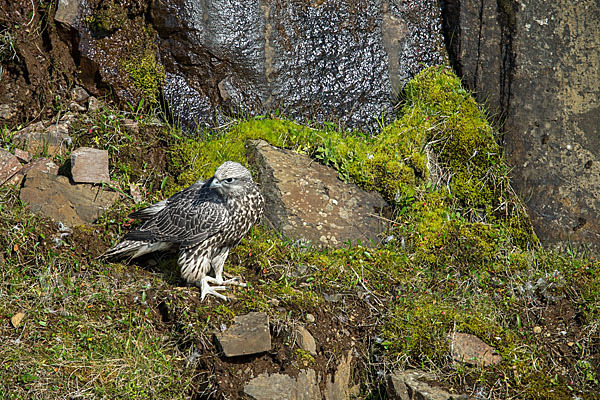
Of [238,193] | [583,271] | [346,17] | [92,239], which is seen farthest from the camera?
[346,17]

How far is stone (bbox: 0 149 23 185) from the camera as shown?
18.5 feet

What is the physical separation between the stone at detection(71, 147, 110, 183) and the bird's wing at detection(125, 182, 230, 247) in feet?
2.99

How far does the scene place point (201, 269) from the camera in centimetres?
502

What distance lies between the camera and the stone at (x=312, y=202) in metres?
5.89

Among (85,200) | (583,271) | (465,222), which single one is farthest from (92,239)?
(583,271)

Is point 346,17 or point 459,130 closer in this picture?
point 459,130

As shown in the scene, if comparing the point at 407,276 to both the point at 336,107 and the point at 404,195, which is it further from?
the point at 336,107

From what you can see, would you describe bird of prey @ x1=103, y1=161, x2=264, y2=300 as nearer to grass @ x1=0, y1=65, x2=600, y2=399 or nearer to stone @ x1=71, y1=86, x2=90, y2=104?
grass @ x1=0, y1=65, x2=600, y2=399

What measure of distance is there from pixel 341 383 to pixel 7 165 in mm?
3753

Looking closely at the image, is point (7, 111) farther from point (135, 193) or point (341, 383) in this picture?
point (341, 383)

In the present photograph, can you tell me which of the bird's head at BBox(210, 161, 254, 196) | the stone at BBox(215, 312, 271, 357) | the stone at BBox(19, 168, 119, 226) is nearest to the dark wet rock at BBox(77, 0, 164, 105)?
the stone at BBox(19, 168, 119, 226)

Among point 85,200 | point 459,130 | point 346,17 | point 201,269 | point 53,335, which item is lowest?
point 53,335

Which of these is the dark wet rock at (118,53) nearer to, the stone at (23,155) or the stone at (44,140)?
the stone at (44,140)

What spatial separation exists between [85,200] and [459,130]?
4.01 m
